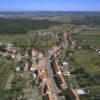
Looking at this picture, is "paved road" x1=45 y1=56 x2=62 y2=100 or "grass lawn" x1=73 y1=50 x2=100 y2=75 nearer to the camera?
"paved road" x1=45 y1=56 x2=62 y2=100

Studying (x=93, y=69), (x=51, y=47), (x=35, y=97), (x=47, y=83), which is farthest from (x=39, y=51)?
(x=35, y=97)

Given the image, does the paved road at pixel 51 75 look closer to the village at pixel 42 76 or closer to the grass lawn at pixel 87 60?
the village at pixel 42 76

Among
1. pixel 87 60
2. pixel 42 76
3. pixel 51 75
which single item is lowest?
pixel 87 60

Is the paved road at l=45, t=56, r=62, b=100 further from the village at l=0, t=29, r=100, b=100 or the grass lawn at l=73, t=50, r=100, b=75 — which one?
the grass lawn at l=73, t=50, r=100, b=75

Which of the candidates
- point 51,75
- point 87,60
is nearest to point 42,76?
point 51,75

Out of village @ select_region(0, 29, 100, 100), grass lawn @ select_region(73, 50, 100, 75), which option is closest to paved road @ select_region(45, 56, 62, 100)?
village @ select_region(0, 29, 100, 100)

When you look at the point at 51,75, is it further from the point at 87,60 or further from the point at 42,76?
the point at 87,60

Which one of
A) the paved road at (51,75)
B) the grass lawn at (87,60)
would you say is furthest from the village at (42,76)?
the grass lawn at (87,60)

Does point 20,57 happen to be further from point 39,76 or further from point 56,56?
point 39,76

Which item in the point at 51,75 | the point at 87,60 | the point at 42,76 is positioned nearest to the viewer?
the point at 42,76

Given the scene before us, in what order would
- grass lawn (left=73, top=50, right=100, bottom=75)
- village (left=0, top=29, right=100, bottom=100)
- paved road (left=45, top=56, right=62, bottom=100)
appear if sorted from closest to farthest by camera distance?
village (left=0, top=29, right=100, bottom=100)
paved road (left=45, top=56, right=62, bottom=100)
grass lawn (left=73, top=50, right=100, bottom=75)

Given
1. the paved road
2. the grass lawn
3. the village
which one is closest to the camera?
the village
